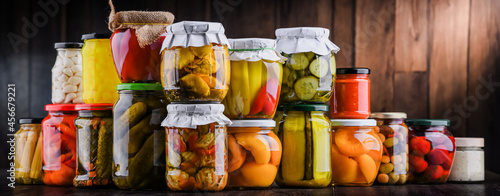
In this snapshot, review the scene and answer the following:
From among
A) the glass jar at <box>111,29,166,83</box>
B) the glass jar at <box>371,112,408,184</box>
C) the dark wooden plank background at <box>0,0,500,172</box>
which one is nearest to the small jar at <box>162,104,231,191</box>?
the glass jar at <box>111,29,166,83</box>

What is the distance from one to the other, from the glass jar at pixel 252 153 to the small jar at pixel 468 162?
1.55ft

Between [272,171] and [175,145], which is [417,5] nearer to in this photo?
[272,171]

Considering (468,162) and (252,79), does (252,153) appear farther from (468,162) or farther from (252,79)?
(468,162)

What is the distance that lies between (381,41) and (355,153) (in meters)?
0.70

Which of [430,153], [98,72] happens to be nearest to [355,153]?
[430,153]

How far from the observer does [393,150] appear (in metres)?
1.29

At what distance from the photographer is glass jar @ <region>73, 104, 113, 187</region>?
120 cm

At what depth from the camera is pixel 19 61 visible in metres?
1.82

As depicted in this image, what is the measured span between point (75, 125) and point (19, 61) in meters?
0.71

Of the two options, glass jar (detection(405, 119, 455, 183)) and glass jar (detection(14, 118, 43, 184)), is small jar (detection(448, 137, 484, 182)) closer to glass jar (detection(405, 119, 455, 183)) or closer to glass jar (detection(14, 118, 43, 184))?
glass jar (detection(405, 119, 455, 183))

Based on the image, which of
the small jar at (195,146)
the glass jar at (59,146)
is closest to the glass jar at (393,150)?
the small jar at (195,146)

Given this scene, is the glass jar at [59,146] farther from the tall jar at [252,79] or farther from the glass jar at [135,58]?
the tall jar at [252,79]

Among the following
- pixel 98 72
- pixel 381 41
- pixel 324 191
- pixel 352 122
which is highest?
pixel 381 41

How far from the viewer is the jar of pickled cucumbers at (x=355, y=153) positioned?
1.22 m
